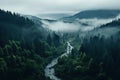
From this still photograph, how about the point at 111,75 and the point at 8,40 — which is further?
the point at 8,40

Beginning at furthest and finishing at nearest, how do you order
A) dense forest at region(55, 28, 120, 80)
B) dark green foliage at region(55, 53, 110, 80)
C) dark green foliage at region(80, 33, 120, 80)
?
dark green foliage at region(55, 53, 110, 80) < dense forest at region(55, 28, 120, 80) < dark green foliage at region(80, 33, 120, 80)

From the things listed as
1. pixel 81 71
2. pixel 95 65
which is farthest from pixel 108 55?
pixel 81 71

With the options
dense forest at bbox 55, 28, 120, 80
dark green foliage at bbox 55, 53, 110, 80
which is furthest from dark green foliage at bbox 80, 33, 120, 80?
dark green foliage at bbox 55, 53, 110, 80

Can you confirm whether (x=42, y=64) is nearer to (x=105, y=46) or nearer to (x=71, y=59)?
(x=71, y=59)

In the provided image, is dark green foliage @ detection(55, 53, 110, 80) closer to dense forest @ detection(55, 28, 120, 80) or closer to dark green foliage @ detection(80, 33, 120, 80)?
dense forest @ detection(55, 28, 120, 80)

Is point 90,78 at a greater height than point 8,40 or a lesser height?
lesser

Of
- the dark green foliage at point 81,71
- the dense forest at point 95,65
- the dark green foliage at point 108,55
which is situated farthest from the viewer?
the dark green foliage at point 81,71

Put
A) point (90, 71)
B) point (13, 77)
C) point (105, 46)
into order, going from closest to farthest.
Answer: point (13, 77) < point (90, 71) < point (105, 46)

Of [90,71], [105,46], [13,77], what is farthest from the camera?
[105,46]

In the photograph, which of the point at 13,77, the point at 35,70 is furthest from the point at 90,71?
the point at 13,77

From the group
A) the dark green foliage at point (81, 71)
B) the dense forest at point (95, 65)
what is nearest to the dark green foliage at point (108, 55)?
the dense forest at point (95, 65)

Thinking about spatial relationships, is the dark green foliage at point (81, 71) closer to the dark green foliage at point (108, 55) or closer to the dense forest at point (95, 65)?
the dense forest at point (95, 65)
